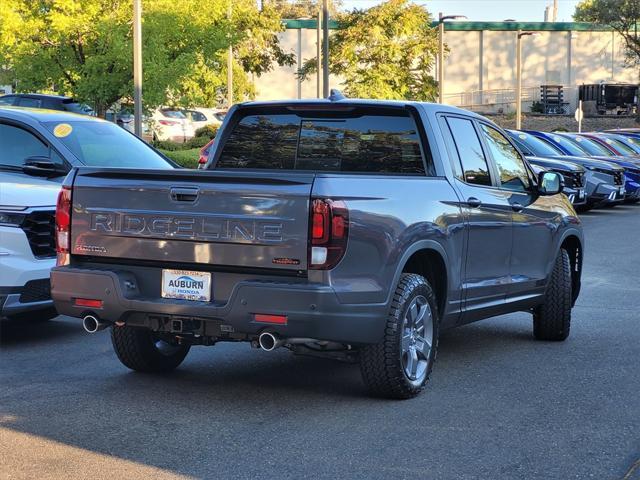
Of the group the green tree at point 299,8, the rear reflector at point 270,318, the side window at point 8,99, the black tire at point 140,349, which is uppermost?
the green tree at point 299,8

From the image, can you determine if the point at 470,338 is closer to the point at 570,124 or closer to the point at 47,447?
the point at 47,447

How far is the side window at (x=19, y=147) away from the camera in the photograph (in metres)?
9.89

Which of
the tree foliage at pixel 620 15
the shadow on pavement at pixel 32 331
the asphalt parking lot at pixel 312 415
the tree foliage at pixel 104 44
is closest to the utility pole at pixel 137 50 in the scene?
the tree foliage at pixel 104 44

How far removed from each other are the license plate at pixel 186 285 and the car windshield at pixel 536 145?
17.2 m

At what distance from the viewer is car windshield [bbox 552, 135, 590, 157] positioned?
24.6 metres

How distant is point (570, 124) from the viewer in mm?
70688

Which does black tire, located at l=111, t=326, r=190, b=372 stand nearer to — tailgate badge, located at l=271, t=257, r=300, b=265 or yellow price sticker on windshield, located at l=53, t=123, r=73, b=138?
tailgate badge, located at l=271, t=257, r=300, b=265

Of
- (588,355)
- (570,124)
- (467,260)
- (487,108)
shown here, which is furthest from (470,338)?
(487,108)

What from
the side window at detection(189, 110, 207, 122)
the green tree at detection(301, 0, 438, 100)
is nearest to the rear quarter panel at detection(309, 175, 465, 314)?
the side window at detection(189, 110, 207, 122)

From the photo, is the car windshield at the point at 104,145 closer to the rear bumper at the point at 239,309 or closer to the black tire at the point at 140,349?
the black tire at the point at 140,349

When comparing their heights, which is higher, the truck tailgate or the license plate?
the truck tailgate

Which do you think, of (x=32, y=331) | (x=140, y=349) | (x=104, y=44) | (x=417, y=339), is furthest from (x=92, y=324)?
(x=104, y=44)

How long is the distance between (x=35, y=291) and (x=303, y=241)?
3137 millimetres

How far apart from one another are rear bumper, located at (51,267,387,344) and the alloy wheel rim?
41 centimetres
